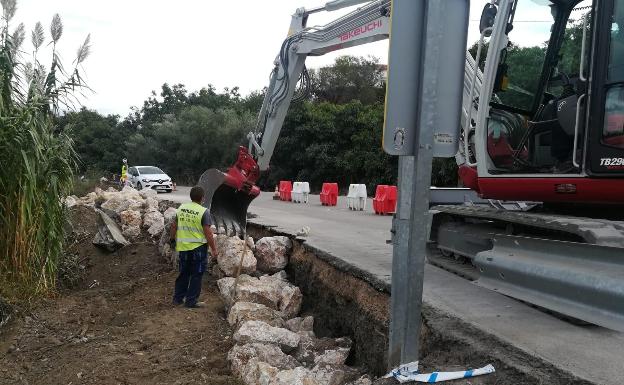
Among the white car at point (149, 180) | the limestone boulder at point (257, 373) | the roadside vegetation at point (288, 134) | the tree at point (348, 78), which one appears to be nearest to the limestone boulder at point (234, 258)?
the limestone boulder at point (257, 373)

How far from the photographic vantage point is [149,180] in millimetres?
27141

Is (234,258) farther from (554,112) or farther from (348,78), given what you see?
(348,78)

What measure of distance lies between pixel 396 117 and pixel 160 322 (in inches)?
174

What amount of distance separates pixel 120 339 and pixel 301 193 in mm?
14834

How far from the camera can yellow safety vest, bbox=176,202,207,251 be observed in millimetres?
7133

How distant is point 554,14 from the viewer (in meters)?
5.36

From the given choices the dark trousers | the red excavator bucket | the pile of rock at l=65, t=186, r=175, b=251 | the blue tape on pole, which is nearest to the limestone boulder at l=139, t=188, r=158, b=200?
the pile of rock at l=65, t=186, r=175, b=251

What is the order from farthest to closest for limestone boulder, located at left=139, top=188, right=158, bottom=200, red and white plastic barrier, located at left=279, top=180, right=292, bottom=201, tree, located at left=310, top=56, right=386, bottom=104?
tree, located at left=310, top=56, right=386, bottom=104, red and white plastic barrier, located at left=279, top=180, right=292, bottom=201, limestone boulder, located at left=139, top=188, right=158, bottom=200

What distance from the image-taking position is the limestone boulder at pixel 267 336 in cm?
546

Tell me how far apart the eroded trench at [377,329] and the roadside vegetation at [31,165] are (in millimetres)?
3263

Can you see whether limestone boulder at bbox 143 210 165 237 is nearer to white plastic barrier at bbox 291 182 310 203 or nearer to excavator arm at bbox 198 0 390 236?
excavator arm at bbox 198 0 390 236

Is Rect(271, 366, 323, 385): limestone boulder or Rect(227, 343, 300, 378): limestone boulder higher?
Rect(271, 366, 323, 385): limestone boulder

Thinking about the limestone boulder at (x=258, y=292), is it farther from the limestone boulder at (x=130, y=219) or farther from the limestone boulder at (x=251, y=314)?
the limestone boulder at (x=130, y=219)

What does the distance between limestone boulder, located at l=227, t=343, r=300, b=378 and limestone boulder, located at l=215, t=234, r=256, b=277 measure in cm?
257
